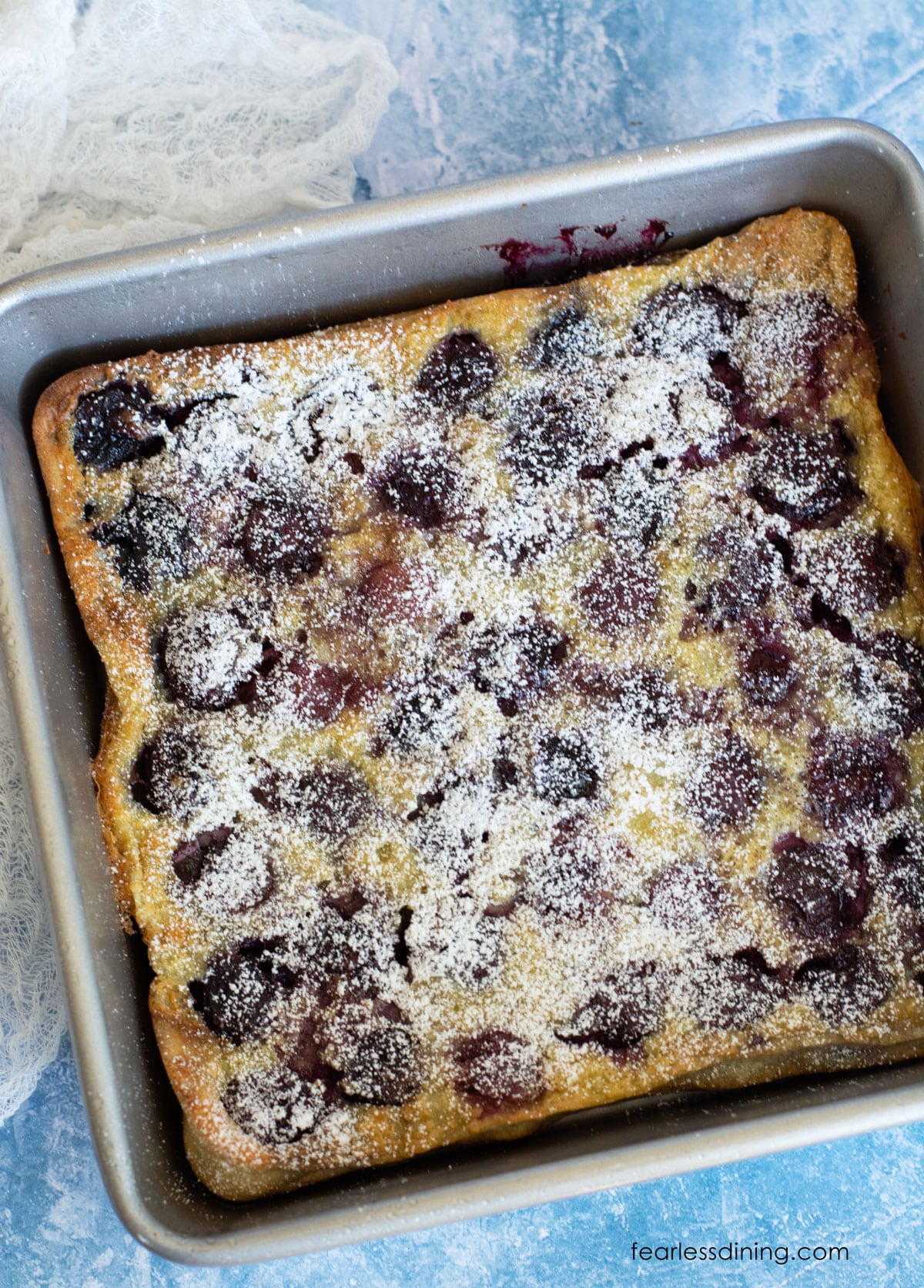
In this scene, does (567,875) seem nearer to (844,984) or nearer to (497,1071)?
(497,1071)

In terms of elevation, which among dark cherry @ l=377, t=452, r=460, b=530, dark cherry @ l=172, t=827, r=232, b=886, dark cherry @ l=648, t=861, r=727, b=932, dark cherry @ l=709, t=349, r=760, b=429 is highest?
dark cherry @ l=709, t=349, r=760, b=429

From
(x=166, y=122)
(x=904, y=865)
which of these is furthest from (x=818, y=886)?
(x=166, y=122)

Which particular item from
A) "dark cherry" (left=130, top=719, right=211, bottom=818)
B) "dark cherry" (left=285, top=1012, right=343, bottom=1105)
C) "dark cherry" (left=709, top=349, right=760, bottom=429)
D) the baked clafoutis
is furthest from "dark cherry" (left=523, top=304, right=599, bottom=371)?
"dark cherry" (left=285, top=1012, right=343, bottom=1105)

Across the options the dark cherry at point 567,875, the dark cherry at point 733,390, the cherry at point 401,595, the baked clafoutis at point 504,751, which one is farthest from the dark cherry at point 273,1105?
the dark cherry at point 733,390

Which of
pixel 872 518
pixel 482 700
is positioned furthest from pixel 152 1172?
pixel 872 518

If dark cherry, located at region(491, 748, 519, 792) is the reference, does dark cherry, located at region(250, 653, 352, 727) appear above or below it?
above

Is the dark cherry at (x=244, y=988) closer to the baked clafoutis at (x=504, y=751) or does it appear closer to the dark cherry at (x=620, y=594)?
the baked clafoutis at (x=504, y=751)

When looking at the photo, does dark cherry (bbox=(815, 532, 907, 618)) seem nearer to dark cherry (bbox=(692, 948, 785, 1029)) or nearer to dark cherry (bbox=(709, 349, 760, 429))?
dark cherry (bbox=(709, 349, 760, 429))
